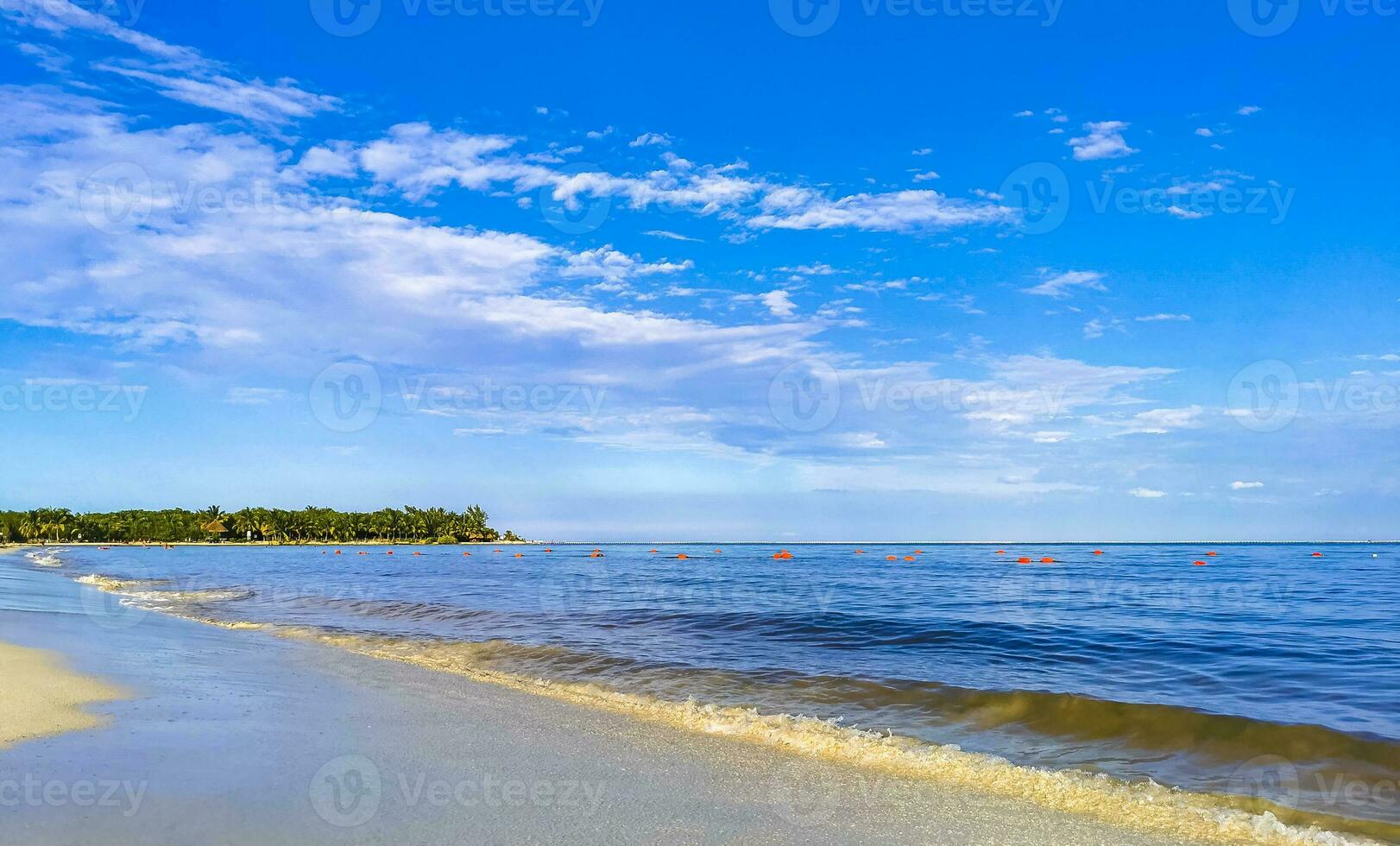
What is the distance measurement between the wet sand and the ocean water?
2120 millimetres

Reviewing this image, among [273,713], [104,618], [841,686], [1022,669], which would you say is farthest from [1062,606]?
[104,618]

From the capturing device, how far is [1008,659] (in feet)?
46.2

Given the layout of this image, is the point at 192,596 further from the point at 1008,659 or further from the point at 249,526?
the point at 249,526

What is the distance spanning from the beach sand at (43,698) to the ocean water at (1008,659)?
487 cm

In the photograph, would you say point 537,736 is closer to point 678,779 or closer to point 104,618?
point 678,779

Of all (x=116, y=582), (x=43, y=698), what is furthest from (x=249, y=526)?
(x=43, y=698)

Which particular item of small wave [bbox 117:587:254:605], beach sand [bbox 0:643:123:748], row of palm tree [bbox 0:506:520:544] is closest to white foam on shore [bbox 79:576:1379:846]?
beach sand [bbox 0:643:123:748]

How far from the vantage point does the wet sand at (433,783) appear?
549 cm

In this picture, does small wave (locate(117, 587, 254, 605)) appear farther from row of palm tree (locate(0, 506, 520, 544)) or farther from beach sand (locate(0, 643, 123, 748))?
row of palm tree (locate(0, 506, 520, 544))

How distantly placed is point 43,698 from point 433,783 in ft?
18.5

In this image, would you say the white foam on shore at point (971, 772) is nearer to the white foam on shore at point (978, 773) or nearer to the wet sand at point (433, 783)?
the white foam on shore at point (978, 773)

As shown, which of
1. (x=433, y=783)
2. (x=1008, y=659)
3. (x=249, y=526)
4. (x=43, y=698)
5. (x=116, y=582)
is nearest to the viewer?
(x=433, y=783)

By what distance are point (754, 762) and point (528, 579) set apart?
33860 millimetres

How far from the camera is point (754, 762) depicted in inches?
305
